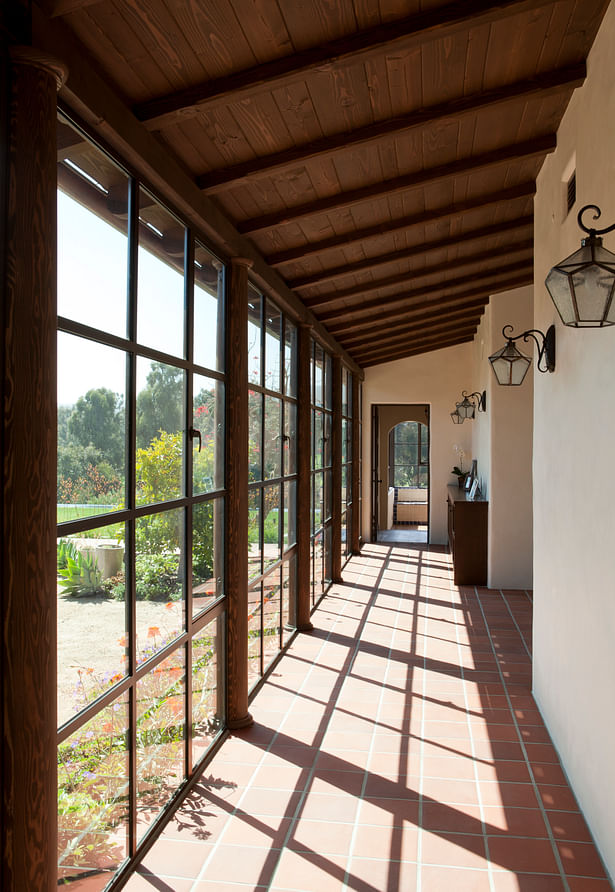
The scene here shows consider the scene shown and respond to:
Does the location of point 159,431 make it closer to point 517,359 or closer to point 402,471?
point 517,359

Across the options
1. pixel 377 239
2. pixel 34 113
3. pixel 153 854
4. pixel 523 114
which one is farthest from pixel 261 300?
pixel 153 854

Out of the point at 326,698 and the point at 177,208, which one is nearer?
the point at 177,208

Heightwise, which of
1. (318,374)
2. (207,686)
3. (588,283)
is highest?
(318,374)

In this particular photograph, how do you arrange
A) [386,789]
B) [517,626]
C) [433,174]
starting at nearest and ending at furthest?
[386,789]
[433,174]
[517,626]

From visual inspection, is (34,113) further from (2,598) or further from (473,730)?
(473,730)

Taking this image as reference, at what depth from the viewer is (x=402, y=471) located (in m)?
14.6

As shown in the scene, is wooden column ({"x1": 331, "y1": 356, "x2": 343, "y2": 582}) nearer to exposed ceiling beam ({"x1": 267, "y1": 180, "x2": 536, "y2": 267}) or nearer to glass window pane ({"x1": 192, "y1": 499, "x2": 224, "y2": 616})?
exposed ceiling beam ({"x1": 267, "y1": 180, "x2": 536, "y2": 267})

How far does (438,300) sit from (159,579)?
543 cm

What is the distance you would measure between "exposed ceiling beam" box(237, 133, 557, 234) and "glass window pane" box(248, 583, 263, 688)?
2344 millimetres

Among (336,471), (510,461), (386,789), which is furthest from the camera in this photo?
(336,471)

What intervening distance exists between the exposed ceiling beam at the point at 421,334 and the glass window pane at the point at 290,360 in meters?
3.45

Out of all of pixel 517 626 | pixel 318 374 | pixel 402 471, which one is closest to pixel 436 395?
pixel 402 471

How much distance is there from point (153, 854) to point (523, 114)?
3.81m

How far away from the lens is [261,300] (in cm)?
472
